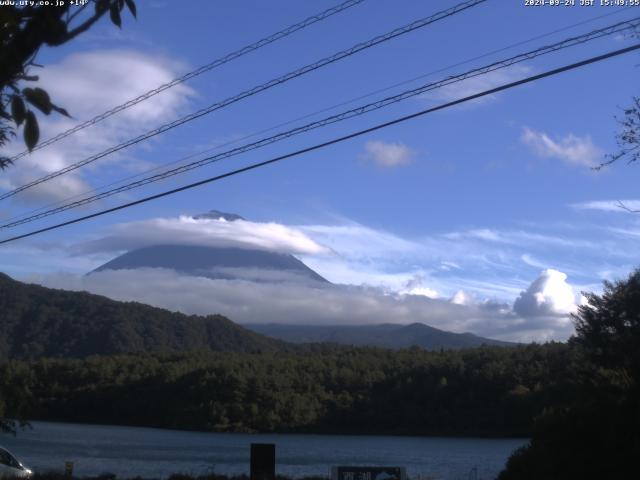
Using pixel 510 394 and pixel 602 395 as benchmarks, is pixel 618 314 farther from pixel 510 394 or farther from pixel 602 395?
pixel 510 394

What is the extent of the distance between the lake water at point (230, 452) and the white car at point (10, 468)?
26.9ft

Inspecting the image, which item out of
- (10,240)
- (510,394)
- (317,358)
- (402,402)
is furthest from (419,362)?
(10,240)

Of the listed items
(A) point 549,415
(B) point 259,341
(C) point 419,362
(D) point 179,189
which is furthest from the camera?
(B) point 259,341

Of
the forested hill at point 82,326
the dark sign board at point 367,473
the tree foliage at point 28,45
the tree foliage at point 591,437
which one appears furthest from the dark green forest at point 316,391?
the tree foliage at point 28,45

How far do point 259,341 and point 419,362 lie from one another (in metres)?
85.3

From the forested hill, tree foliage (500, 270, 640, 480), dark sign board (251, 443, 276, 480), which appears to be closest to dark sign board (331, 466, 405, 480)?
dark sign board (251, 443, 276, 480)

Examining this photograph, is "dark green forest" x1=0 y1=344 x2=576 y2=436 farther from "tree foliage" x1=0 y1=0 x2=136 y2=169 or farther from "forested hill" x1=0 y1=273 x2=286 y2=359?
"tree foliage" x1=0 y1=0 x2=136 y2=169

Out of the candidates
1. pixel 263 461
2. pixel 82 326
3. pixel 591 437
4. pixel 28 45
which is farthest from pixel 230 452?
pixel 82 326

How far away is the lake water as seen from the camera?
38072 millimetres

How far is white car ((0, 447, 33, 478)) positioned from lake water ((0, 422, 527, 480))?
8.19m

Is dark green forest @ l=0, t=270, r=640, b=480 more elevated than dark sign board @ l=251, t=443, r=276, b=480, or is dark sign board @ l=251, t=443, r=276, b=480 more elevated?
dark green forest @ l=0, t=270, r=640, b=480

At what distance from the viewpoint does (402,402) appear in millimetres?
72438

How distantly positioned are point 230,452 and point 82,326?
80753mm

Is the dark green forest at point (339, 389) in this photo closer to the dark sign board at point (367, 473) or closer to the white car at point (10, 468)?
the white car at point (10, 468)
